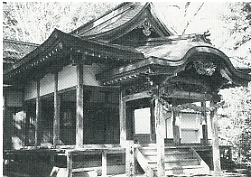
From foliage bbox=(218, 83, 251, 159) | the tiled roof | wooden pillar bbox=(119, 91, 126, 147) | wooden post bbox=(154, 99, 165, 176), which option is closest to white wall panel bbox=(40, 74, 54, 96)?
the tiled roof

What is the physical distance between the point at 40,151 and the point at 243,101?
9503 millimetres

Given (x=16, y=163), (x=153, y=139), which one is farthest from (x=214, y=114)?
(x=16, y=163)

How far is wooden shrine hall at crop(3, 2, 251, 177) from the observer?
28.3 ft

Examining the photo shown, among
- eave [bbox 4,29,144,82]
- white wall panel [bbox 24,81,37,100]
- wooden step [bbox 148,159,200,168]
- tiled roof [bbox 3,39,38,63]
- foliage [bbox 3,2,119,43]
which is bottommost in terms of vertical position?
wooden step [bbox 148,159,200,168]

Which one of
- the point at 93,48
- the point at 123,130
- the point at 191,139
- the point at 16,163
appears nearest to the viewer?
the point at 93,48

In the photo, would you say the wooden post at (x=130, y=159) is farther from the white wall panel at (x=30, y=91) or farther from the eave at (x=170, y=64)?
the white wall panel at (x=30, y=91)

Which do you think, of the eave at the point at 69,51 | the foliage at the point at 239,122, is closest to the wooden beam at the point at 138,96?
the eave at the point at 69,51

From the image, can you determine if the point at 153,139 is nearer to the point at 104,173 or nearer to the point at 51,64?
the point at 104,173

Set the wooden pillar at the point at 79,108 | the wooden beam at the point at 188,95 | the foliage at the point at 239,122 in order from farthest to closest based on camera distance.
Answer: the foliage at the point at 239,122
the wooden beam at the point at 188,95
the wooden pillar at the point at 79,108

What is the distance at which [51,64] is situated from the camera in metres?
10.9

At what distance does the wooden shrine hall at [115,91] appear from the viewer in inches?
340

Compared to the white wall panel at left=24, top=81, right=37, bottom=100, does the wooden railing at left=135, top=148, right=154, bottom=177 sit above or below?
below

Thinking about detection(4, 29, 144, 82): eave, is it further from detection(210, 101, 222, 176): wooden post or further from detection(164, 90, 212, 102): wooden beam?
detection(210, 101, 222, 176): wooden post

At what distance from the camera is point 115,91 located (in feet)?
35.7
